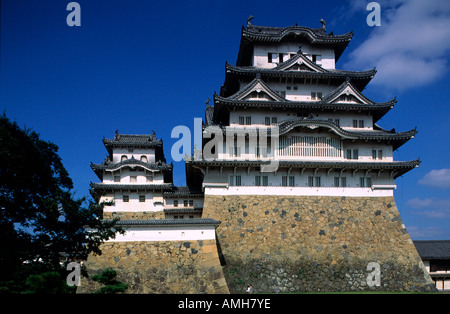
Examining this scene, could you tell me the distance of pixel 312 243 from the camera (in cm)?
3095

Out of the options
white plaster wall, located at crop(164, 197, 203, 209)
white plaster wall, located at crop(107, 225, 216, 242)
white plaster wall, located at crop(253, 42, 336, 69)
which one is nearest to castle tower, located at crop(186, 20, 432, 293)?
white plaster wall, located at crop(253, 42, 336, 69)

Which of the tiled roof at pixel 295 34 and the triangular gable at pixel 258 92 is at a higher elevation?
the tiled roof at pixel 295 34

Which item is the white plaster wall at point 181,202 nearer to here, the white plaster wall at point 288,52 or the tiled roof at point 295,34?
the white plaster wall at point 288,52

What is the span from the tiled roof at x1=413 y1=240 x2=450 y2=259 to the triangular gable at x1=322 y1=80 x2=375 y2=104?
1818cm

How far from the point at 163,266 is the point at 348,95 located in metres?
23.0

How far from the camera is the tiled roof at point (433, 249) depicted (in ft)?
137

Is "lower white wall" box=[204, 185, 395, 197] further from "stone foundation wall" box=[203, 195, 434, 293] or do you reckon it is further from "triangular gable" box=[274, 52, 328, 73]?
"triangular gable" box=[274, 52, 328, 73]

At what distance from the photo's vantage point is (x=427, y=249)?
4297cm

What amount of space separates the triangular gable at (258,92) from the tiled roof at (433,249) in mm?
23306
